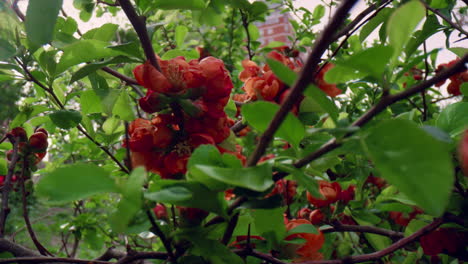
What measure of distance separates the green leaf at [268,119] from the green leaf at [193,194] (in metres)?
0.09

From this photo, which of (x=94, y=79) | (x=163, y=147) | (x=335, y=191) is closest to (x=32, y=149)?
(x=94, y=79)

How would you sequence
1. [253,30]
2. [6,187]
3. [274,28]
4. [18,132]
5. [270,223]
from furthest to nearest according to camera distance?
[274,28] → [253,30] → [18,132] → [6,187] → [270,223]

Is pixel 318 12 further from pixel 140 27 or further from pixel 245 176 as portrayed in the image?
pixel 245 176

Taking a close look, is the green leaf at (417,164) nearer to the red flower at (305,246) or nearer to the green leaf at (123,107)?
the red flower at (305,246)

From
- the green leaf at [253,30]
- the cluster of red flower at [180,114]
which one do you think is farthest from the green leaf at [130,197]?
the green leaf at [253,30]

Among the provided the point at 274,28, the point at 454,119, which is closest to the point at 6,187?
the point at 454,119

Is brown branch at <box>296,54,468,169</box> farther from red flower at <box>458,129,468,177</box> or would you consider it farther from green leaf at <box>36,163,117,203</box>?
green leaf at <box>36,163,117,203</box>

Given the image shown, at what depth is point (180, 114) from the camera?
23.4 inches

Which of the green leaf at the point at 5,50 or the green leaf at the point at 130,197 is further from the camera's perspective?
the green leaf at the point at 5,50

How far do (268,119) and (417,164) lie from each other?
0.19 m

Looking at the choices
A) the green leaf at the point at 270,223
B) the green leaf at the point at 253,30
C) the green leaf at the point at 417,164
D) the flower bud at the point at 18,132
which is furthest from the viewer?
the green leaf at the point at 253,30

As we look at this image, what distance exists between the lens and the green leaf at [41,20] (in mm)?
325

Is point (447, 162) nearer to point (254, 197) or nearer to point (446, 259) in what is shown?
point (254, 197)

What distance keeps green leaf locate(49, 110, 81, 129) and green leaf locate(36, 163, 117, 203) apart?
0.37 metres
